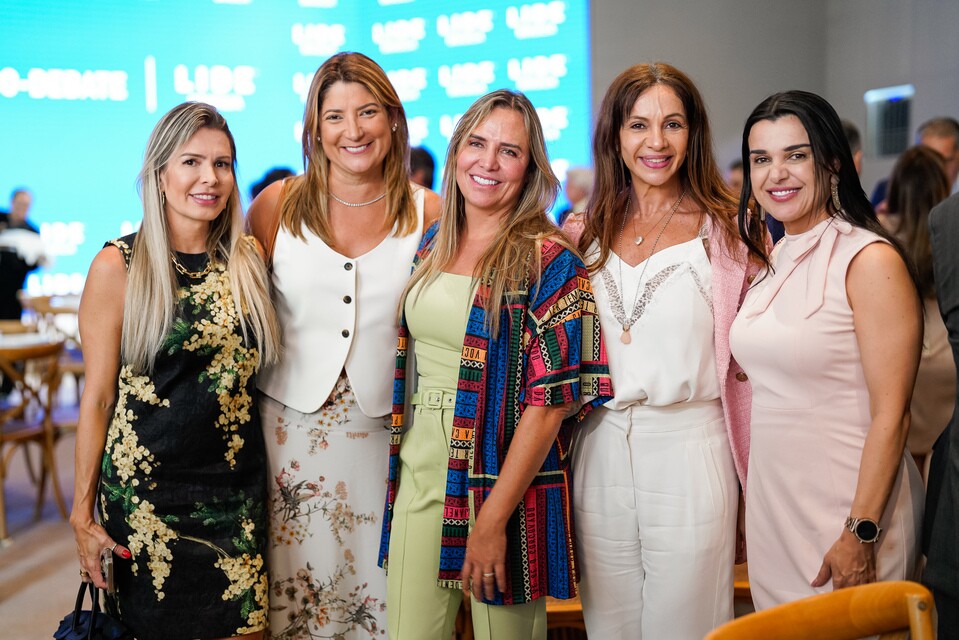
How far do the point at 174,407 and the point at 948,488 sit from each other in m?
1.76

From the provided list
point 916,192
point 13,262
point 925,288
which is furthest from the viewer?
point 13,262

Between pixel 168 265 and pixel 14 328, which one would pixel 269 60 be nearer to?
pixel 14 328

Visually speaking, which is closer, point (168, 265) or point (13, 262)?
point (168, 265)

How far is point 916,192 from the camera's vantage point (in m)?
3.60

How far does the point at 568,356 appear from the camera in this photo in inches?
79.1

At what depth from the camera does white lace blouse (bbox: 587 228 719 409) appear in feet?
6.77

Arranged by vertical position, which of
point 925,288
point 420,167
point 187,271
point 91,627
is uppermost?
point 420,167

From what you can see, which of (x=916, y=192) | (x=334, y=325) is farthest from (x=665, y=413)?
(x=916, y=192)

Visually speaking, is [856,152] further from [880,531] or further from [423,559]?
[423,559]

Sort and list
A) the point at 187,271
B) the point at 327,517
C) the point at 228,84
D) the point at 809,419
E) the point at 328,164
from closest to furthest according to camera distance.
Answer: the point at 809,419, the point at 187,271, the point at 327,517, the point at 328,164, the point at 228,84

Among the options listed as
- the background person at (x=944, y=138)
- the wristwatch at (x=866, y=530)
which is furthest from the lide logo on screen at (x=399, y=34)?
the wristwatch at (x=866, y=530)

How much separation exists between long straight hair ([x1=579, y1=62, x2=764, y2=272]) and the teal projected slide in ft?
16.8

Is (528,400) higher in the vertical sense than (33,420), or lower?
higher

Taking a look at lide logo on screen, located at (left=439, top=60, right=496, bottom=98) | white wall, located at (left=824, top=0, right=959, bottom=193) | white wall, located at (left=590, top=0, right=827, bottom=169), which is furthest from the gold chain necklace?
white wall, located at (left=824, top=0, right=959, bottom=193)
